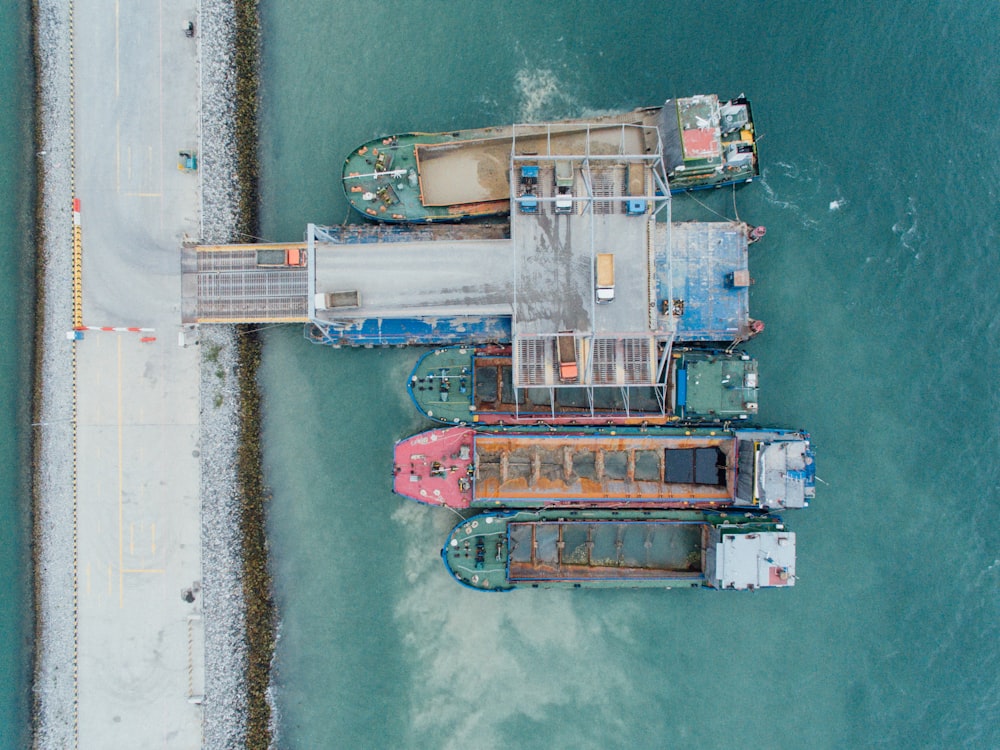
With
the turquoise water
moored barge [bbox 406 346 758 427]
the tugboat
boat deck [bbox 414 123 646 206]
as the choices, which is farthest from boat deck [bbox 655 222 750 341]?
the turquoise water

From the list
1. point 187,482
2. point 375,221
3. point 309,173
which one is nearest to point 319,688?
point 187,482

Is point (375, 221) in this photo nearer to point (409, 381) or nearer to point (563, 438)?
point (409, 381)

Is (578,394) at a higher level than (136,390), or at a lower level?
lower

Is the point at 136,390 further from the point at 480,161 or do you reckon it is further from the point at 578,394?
the point at 578,394

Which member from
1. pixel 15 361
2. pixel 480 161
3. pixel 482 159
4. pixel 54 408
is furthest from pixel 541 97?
pixel 15 361

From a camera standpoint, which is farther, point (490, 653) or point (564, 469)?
point (490, 653)

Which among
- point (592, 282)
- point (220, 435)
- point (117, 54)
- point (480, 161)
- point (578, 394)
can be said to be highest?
point (117, 54)

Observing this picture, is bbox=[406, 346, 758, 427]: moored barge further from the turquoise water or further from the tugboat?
the turquoise water
